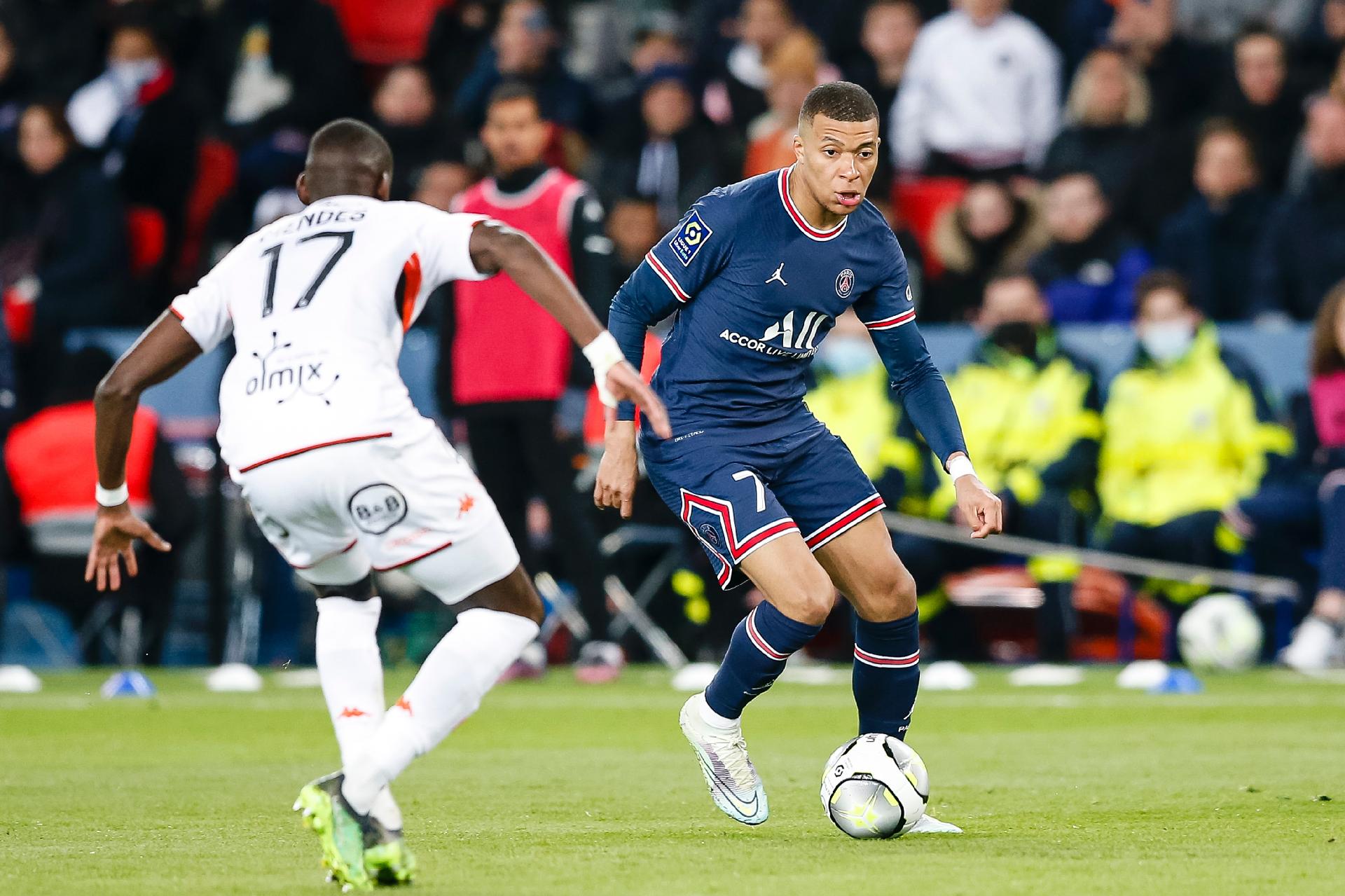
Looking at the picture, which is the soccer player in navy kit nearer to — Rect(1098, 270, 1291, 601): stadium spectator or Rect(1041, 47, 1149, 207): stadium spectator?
Rect(1098, 270, 1291, 601): stadium spectator

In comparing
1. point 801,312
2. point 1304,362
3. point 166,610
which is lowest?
point 166,610

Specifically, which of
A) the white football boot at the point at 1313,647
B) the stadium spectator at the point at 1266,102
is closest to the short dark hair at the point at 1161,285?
the stadium spectator at the point at 1266,102

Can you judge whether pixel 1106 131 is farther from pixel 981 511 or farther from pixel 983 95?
pixel 981 511

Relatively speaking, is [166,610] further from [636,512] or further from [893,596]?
[893,596]

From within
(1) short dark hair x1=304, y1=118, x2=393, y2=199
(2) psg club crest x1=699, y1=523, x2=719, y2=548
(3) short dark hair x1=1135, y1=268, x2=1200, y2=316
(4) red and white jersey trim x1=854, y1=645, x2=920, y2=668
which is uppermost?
(1) short dark hair x1=304, y1=118, x2=393, y2=199

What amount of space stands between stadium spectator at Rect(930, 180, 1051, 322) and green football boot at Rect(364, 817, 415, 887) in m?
9.26

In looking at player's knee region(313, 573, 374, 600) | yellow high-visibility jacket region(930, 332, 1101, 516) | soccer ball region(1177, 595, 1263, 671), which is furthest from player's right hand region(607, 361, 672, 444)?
yellow high-visibility jacket region(930, 332, 1101, 516)

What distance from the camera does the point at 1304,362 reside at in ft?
40.8

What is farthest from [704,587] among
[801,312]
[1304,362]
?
[801,312]

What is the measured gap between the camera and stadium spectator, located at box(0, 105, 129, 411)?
13.7 meters

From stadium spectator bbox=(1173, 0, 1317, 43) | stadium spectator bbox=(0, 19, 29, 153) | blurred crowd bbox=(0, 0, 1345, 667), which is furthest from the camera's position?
stadium spectator bbox=(0, 19, 29, 153)

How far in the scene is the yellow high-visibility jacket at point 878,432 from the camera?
12.6 meters

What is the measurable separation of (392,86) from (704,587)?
15.8 feet

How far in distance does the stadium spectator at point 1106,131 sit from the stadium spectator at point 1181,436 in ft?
6.57
